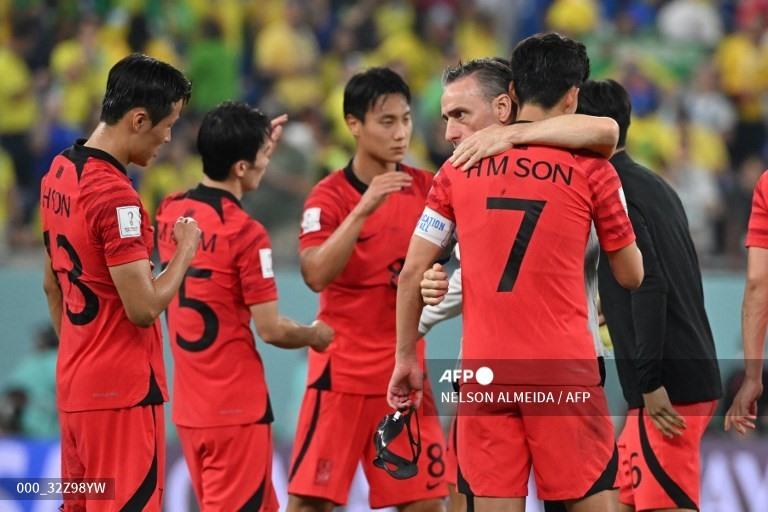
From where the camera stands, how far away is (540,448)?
5258mm

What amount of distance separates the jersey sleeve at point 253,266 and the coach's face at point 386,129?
34.4 inches

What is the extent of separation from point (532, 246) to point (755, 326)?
5.87 feet

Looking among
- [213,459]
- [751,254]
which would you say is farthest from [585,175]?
[213,459]

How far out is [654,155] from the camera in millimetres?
13992

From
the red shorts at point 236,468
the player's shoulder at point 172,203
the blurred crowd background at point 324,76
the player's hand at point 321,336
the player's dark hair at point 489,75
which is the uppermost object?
the blurred crowd background at point 324,76

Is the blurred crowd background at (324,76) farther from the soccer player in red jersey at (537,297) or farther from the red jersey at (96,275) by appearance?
the soccer player in red jersey at (537,297)

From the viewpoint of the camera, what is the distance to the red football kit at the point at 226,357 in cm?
673

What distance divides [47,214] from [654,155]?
928cm

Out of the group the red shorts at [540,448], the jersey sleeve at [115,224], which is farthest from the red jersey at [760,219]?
the jersey sleeve at [115,224]

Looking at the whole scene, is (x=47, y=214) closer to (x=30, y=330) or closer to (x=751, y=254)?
(x=751, y=254)

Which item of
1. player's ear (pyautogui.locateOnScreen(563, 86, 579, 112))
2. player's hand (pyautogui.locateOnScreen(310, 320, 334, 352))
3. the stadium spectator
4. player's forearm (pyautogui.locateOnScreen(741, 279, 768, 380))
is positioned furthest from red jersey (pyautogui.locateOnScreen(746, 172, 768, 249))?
the stadium spectator

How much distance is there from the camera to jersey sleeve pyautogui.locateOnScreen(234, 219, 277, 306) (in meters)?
6.70

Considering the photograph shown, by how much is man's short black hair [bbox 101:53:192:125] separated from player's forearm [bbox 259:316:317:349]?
1415 mm

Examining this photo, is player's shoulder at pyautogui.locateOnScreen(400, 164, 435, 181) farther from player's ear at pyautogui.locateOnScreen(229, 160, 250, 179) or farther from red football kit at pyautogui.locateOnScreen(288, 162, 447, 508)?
player's ear at pyautogui.locateOnScreen(229, 160, 250, 179)
